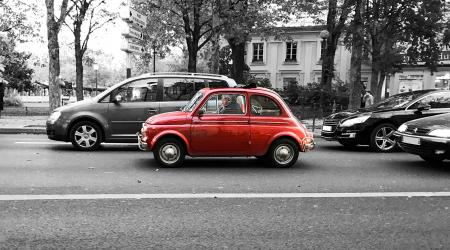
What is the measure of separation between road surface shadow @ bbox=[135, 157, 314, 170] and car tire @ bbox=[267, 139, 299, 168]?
0.13 m

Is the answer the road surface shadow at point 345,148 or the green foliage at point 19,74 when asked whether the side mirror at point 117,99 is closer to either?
the road surface shadow at point 345,148

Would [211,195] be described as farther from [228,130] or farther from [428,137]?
[428,137]

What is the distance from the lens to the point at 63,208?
5723 mm

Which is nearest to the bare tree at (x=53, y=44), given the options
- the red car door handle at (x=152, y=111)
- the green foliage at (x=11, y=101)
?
the red car door handle at (x=152, y=111)

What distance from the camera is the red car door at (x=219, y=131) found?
866cm

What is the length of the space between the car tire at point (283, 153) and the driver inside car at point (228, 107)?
0.94 metres

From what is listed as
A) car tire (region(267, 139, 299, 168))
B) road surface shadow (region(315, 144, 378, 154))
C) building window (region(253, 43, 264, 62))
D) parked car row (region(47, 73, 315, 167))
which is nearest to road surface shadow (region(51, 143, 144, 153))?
parked car row (region(47, 73, 315, 167))

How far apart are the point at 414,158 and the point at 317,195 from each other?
4.84 m

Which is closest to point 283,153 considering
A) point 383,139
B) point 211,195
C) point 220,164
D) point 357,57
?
point 220,164

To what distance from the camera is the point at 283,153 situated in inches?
353

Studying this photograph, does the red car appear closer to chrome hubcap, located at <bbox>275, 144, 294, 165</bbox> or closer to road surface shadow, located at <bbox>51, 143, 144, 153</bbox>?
chrome hubcap, located at <bbox>275, 144, 294, 165</bbox>

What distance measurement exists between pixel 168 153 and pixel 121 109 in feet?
9.43

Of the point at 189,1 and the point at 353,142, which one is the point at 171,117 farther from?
the point at 189,1

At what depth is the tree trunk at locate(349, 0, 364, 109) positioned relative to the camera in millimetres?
17933
